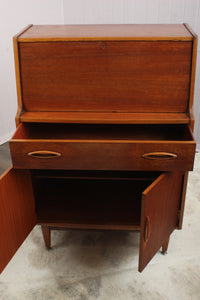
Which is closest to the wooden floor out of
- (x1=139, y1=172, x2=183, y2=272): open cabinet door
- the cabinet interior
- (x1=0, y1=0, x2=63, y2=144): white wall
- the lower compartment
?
(x1=0, y1=0, x2=63, y2=144): white wall

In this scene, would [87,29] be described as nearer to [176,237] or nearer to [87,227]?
[87,227]

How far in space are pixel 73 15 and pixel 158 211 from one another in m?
2.87

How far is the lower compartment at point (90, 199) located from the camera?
1478mm

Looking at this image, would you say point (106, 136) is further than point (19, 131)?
Yes

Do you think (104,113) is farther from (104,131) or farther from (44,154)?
(44,154)

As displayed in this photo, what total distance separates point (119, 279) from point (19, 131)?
879 millimetres

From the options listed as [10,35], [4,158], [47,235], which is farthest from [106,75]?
[10,35]

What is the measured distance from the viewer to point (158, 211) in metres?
1.23

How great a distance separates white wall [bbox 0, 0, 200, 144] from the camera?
275 cm

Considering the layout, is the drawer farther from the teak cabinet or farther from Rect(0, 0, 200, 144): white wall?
Rect(0, 0, 200, 144): white wall

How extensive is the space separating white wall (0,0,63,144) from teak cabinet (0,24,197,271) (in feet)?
5.48

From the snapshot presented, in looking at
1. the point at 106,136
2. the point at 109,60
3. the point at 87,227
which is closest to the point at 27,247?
the point at 87,227

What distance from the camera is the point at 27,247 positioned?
5.61 feet

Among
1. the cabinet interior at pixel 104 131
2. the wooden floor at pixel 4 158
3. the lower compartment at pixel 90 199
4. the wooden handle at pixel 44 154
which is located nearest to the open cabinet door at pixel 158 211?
the lower compartment at pixel 90 199
